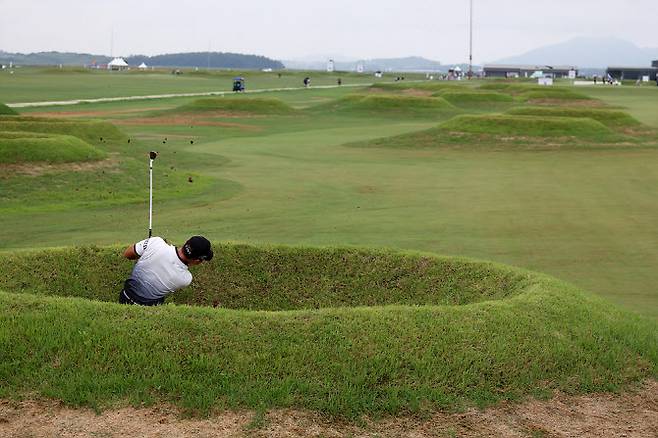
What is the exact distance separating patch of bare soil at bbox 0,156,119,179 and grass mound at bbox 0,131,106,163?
0.51 ft

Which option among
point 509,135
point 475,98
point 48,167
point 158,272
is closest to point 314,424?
point 158,272

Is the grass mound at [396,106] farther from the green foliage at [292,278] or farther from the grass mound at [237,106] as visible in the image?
the green foliage at [292,278]

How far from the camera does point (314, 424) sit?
271 inches

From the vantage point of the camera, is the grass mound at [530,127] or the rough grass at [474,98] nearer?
the grass mound at [530,127]

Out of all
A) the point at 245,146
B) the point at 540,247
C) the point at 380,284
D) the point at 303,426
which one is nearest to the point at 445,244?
the point at 540,247

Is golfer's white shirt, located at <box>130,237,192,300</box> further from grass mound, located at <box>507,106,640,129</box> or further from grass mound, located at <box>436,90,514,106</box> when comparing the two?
grass mound, located at <box>436,90,514,106</box>

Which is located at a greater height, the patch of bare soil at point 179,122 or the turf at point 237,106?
the turf at point 237,106

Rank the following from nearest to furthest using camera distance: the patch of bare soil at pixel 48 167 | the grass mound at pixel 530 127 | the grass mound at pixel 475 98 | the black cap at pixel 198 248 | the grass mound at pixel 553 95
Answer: the black cap at pixel 198 248
the patch of bare soil at pixel 48 167
the grass mound at pixel 530 127
the grass mound at pixel 475 98
the grass mound at pixel 553 95

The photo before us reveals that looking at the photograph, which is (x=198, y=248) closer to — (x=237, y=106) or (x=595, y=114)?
(x=595, y=114)

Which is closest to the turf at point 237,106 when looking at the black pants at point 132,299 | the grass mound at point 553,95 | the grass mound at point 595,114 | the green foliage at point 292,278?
the grass mound at point 595,114

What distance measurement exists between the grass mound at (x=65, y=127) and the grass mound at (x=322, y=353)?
22738 mm

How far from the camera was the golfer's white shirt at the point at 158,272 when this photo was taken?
9023 mm

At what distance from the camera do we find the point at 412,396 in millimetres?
7309

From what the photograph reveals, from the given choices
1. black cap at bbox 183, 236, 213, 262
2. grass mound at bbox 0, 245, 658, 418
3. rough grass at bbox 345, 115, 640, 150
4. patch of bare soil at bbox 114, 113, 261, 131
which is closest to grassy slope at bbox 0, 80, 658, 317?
rough grass at bbox 345, 115, 640, 150
